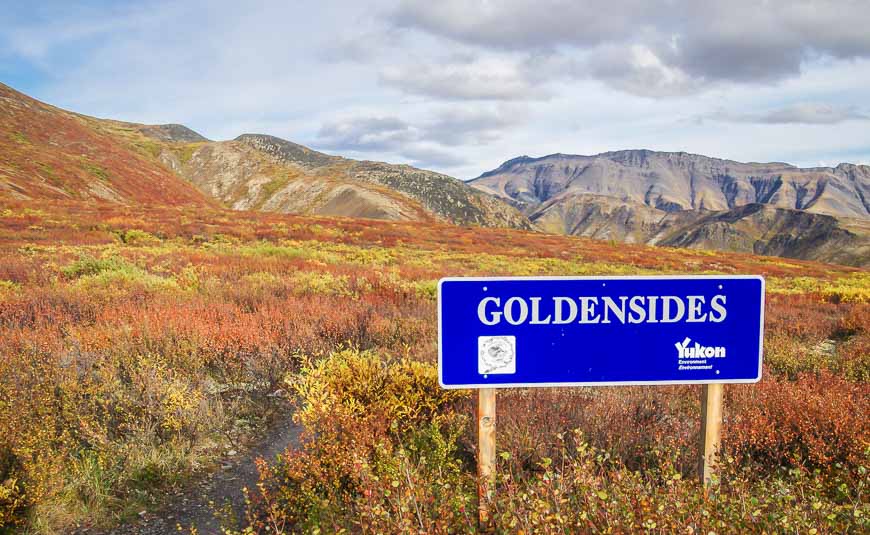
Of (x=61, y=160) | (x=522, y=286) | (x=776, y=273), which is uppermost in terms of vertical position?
(x=61, y=160)

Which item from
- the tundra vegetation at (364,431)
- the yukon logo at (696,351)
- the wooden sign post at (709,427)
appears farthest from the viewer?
the wooden sign post at (709,427)

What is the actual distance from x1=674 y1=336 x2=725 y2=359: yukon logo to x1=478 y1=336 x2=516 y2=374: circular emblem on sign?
0.85 metres

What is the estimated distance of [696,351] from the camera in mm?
2471

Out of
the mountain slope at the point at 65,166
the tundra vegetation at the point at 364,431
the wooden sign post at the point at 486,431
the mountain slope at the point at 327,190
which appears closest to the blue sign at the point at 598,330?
the wooden sign post at the point at 486,431

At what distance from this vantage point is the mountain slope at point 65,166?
46688 millimetres

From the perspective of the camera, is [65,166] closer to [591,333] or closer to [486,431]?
[486,431]

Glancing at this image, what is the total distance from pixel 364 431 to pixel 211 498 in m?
1.30

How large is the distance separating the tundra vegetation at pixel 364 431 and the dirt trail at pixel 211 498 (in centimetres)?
14

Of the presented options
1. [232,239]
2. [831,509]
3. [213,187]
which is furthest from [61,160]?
[831,509]

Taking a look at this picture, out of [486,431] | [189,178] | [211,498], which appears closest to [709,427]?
[486,431]

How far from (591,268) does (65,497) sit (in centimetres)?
2446

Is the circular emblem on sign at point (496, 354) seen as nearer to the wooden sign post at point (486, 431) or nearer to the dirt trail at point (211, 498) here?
the wooden sign post at point (486, 431)

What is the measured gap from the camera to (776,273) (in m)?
30.4

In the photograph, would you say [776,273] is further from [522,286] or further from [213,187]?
[213,187]
